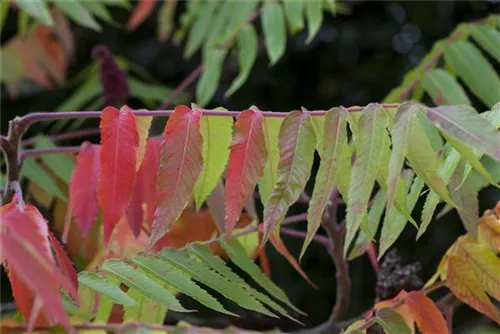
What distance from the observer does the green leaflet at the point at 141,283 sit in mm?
884

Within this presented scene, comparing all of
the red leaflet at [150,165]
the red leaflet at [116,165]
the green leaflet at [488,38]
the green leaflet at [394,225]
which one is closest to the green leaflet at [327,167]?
the green leaflet at [394,225]

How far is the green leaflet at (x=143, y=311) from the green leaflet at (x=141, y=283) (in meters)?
0.13

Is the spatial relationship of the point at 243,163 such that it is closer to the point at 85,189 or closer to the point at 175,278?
the point at 175,278

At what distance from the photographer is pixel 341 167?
102cm

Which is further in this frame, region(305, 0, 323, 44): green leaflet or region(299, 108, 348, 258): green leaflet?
region(305, 0, 323, 44): green leaflet

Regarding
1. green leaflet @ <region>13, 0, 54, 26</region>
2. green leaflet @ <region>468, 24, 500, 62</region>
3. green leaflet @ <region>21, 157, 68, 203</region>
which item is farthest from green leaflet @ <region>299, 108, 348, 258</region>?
green leaflet @ <region>21, 157, 68, 203</region>

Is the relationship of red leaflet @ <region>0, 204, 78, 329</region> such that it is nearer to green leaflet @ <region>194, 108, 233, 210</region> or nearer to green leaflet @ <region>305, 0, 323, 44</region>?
green leaflet @ <region>194, 108, 233, 210</region>

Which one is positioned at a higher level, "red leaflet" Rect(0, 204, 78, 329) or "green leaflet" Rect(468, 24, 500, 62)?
"red leaflet" Rect(0, 204, 78, 329)

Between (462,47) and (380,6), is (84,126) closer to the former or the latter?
(380,6)

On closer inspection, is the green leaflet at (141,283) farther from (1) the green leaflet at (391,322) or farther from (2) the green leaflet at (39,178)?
(2) the green leaflet at (39,178)

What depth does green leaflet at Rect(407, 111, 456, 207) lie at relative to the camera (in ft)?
2.85

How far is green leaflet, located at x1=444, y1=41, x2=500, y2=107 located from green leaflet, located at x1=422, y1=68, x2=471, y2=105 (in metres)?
0.03

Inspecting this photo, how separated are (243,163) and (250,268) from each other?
0.75 ft

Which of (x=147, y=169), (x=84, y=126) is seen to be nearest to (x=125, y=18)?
(x=84, y=126)
